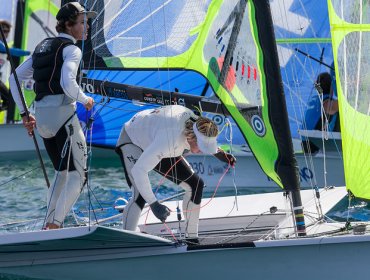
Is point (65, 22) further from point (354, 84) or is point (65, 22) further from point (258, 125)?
point (354, 84)

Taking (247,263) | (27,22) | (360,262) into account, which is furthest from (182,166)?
(27,22)

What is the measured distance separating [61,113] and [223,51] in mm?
986

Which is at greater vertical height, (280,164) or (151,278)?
(280,164)

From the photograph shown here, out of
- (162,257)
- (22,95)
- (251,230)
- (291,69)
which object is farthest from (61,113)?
(291,69)

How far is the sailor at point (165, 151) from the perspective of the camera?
4770 mm

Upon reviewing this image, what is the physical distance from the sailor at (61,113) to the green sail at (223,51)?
2.07 ft

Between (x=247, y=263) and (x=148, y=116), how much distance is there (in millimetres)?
883

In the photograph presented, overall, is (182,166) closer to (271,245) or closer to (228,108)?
(228,108)

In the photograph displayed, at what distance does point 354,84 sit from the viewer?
5219mm

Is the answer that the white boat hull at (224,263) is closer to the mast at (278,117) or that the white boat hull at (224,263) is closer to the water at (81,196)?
the mast at (278,117)

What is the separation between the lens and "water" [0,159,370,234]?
6250mm

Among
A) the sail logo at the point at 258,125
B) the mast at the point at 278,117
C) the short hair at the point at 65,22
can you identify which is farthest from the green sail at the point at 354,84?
the short hair at the point at 65,22

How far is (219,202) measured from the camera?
619 cm

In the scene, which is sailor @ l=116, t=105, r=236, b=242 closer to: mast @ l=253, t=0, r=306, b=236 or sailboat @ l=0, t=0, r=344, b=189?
mast @ l=253, t=0, r=306, b=236
